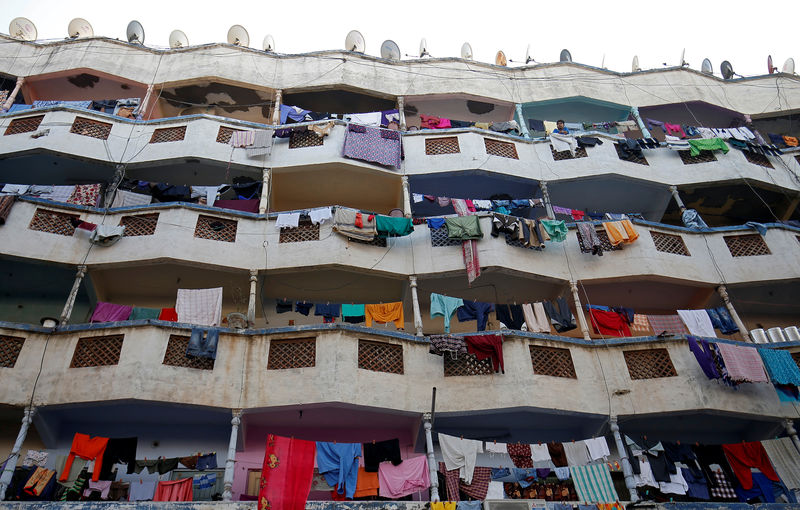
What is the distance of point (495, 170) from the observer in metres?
20.9

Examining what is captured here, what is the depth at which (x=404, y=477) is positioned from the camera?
14047 mm

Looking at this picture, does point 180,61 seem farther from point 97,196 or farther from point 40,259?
point 40,259

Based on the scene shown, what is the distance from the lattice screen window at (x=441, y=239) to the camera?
18438mm

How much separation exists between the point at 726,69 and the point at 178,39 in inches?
958

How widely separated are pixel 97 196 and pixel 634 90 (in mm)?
20820

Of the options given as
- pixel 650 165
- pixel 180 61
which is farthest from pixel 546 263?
pixel 180 61

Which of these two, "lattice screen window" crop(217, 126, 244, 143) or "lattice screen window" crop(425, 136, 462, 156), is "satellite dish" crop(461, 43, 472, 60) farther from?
"lattice screen window" crop(217, 126, 244, 143)

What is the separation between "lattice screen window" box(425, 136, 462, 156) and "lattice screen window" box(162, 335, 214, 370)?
1060 cm

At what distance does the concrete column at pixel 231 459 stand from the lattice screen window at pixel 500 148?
12.4 m

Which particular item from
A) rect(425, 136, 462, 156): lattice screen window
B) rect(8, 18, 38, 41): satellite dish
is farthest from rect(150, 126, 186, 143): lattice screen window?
rect(8, 18, 38, 41): satellite dish

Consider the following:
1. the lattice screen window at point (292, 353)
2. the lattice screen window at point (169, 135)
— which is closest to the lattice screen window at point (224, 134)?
the lattice screen window at point (169, 135)

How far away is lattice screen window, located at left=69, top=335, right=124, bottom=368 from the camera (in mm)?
14617

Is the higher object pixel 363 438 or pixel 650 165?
pixel 650 165

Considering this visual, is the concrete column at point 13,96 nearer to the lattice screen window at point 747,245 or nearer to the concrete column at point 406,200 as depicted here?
the concrete column at point 406,200
